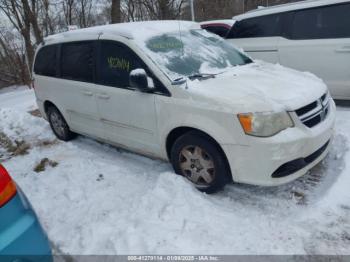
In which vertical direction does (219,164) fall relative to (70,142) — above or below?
above

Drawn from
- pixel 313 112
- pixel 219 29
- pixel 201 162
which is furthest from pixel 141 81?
pixel 219 29

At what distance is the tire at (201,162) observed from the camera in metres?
3.34

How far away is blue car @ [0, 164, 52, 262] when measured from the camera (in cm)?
198

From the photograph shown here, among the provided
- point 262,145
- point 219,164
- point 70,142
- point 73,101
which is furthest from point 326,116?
point 70,142

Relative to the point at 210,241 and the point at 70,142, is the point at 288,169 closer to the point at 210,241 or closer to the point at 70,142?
the point at 210,241

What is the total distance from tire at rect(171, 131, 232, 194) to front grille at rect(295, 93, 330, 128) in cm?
84

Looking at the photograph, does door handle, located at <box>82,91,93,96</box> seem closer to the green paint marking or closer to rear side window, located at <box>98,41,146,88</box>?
rear side window, located at <box>98,41,146,88</box>

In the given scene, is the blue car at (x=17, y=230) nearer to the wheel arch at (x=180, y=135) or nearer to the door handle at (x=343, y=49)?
the wheel arch at (x=180, y=135)

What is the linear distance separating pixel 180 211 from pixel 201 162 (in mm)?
577

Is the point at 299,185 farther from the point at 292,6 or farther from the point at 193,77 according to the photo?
the point at 292,6

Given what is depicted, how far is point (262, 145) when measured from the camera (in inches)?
119

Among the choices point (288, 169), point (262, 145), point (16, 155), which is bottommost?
point (16, 155)

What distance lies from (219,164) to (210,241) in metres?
0.78

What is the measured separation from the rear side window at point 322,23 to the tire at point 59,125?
4.11 m
